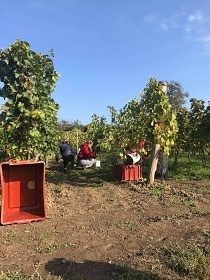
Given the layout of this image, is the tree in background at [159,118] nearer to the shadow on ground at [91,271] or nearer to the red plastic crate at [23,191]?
the red plastic crate at [23,191]

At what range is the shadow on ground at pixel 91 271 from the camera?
375 centimetres

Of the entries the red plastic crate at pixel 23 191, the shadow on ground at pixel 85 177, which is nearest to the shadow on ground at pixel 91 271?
the red plastic crate at pixel 23 191

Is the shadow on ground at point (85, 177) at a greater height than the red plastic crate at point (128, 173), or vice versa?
the red plastic crate at point (128, 173)

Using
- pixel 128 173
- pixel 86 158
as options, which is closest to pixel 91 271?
→ pixel 128 173

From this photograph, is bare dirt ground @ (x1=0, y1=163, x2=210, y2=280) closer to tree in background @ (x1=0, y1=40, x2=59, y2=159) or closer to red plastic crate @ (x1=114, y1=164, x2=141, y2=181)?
red plastic crate @ (x1=114, y1=164, x2=141, y2=181)

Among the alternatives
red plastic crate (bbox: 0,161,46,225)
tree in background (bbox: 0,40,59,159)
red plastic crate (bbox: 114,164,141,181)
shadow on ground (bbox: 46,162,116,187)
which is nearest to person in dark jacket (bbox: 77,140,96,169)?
shadow on ground (bbox: 46,162,116,187)

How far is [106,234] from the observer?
5.20 metres

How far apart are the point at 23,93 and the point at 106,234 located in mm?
3172

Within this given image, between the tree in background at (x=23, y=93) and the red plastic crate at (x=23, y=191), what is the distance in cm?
90

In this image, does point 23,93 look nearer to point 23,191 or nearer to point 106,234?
point 23,191

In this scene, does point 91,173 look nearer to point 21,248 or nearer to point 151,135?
point 151,135

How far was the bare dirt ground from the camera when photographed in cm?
400

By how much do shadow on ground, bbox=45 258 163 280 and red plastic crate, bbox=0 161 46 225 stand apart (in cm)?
202

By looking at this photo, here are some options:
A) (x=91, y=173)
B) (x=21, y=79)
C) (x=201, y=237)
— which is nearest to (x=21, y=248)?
(x=201, y=237)
